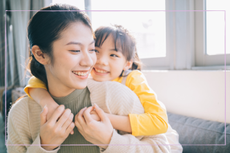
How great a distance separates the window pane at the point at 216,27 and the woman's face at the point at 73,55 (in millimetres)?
527

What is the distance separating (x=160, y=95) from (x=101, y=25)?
1.50 ft

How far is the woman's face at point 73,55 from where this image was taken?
1.54 ft

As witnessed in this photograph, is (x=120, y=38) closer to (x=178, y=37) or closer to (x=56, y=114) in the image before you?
(x=178, y=37)

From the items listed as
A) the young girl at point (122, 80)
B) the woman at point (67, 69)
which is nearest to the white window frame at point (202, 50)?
the young girl at point (122, 80)

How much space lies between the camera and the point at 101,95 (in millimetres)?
559

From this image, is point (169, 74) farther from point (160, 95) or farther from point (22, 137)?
point (22, 137)

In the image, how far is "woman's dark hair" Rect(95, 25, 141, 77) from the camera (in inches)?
26.0

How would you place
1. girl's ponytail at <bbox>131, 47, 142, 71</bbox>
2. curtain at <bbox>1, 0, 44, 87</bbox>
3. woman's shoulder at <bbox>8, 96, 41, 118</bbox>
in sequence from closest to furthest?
woman's shoulder at <bbox>8, 96, 41, 118</bbox>
girl's ponytail at <bbox>131, 47, 142, 71</bbox>
curtain at <bbox>1, 0, 44, 87</bbox>

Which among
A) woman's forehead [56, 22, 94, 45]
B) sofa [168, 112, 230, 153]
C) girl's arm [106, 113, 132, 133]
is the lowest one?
sofa [168, 112, 230, 153]

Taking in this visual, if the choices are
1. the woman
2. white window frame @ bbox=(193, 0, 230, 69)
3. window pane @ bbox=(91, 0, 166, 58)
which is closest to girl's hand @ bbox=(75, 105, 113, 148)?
the woman

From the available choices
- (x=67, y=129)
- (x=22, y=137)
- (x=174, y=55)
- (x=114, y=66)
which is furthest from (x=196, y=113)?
(x=22, y=137)

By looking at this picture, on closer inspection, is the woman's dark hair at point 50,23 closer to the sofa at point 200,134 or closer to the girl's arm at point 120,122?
the girl's arm at point 120,122

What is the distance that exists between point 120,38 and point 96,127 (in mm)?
409

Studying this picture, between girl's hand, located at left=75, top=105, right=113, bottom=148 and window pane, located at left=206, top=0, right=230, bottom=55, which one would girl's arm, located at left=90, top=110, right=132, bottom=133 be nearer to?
girl's hand, located at left=75, top=105, right=113, bottom=148
